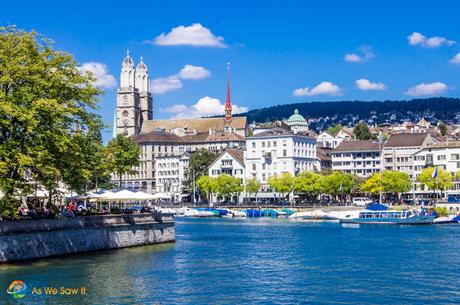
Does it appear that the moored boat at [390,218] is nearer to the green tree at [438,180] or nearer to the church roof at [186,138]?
the green tree at [438,180]

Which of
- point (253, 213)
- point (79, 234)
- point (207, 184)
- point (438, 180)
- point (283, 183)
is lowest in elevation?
point (79, 234)

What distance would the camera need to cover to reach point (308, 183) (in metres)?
136

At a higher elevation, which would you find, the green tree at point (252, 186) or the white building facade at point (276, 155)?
the white building facade at point (276, 155)

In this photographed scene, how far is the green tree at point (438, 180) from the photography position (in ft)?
413

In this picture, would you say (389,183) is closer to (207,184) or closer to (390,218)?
(207,184)

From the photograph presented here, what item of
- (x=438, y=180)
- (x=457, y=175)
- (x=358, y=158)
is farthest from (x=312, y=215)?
(x=358, y=158)

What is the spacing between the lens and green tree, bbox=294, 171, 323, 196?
134 m

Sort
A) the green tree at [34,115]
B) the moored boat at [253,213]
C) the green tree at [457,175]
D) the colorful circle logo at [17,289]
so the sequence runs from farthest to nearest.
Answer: the green tree at [457,175]
the moored boat at [253,213]
the green tree at [34,115]
the colorful circle logo at [17,289]

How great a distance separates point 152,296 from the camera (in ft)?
110

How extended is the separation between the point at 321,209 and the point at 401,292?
8733 cm

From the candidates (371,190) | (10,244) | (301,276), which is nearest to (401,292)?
(301,276)

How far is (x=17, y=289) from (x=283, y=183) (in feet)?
342

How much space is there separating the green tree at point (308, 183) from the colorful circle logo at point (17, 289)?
332 feet

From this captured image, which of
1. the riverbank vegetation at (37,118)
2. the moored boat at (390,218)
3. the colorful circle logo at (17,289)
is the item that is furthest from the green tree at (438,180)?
the colorful circle logo at (17,289)
